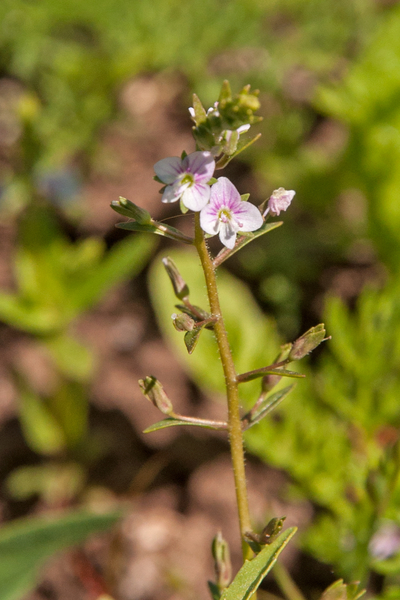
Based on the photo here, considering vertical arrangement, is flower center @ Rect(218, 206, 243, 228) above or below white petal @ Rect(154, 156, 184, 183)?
below

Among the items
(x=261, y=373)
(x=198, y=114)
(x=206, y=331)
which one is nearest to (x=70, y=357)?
(x=206, y=331)

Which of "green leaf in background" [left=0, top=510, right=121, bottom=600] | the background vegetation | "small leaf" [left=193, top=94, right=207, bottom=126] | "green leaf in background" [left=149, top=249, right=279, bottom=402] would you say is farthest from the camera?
"green leaf in background" [left=149, top=249, right=279, bottom=402]

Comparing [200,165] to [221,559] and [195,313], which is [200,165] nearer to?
[195,313]

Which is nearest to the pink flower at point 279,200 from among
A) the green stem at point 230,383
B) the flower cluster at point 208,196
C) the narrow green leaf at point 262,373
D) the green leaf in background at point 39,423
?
the flower cluster at point 208,196

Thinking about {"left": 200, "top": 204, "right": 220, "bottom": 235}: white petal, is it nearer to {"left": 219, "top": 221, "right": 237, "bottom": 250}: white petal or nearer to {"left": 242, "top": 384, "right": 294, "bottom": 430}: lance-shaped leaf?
{"left": 219, "top": 221, "right": 237, "bottom": 250}: white petal

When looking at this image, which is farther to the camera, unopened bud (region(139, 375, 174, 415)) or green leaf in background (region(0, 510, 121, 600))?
green leaf in background (region(0, 510, 121, 600))

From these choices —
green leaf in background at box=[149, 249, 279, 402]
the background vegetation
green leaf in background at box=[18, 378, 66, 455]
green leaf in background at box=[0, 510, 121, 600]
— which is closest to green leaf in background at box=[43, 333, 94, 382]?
the background vegetation
